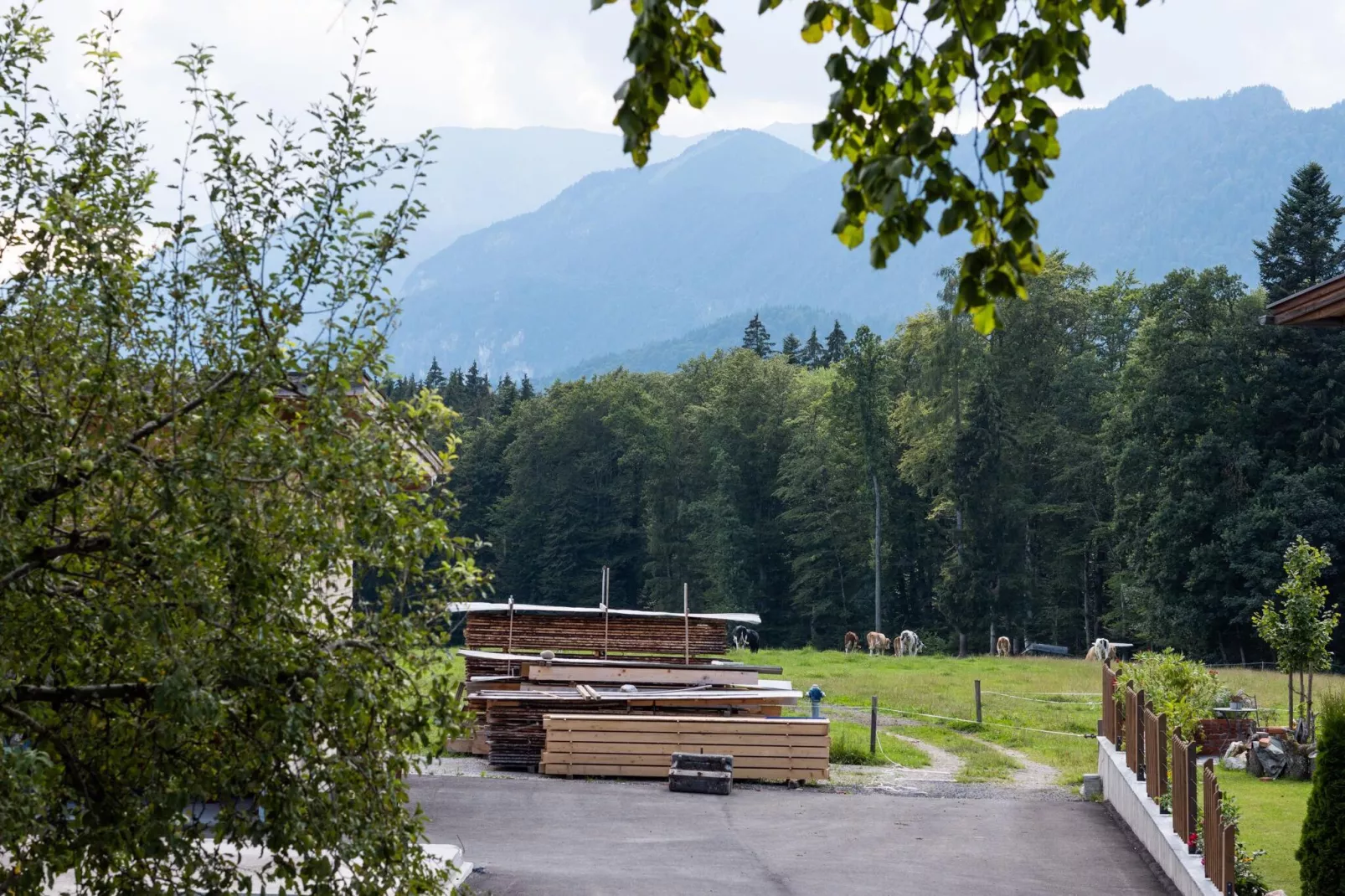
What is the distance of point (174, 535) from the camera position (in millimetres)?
4988

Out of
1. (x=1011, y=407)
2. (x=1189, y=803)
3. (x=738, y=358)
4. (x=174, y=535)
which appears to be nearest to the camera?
(x=174, y=535)

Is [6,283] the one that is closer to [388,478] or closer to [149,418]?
[149,418]

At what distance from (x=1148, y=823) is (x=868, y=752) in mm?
9690

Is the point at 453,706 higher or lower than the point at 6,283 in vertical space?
lower

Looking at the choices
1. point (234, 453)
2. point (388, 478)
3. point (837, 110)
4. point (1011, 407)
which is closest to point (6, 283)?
point (234, 453)

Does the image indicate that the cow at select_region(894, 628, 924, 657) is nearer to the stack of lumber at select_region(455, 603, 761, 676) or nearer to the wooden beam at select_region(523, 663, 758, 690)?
the stack of lumber at select_region(455, 603, 761, 676)

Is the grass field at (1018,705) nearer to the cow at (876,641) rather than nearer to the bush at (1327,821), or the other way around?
the bush at (1327,821)

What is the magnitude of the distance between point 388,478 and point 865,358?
6600 centimetres

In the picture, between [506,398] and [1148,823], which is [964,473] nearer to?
[506,398]

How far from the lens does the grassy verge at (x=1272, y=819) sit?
1346 cm

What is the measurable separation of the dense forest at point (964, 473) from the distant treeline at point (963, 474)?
0.13 metres

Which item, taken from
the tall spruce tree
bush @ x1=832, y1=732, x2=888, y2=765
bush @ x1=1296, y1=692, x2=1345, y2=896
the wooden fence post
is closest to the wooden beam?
bush @ x1=832, y1=732, x2=888, y2=765

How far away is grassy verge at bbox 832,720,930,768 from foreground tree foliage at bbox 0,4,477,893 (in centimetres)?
1924

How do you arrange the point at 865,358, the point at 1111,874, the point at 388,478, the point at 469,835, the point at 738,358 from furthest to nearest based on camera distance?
the point at 738,358 < the point at 865,358 < the point at 469,835 < the point at 1111,874 < the point at 388,478
